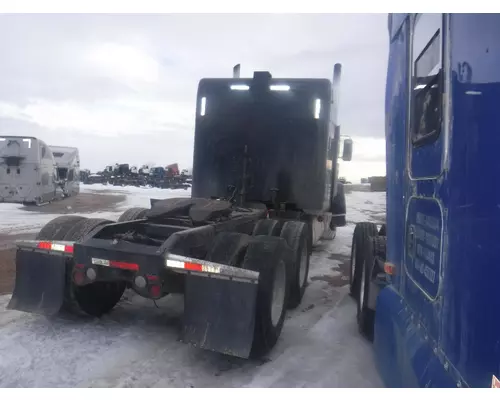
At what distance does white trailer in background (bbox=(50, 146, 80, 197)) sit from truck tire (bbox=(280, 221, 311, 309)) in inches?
732

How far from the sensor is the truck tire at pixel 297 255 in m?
5.55

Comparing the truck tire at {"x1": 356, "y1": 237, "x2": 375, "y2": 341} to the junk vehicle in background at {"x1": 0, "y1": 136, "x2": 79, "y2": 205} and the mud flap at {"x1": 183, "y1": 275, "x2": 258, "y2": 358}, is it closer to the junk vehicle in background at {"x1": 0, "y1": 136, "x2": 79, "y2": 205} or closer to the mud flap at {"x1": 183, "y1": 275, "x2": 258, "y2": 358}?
the mud flap at {"x1": 183, "y1": 275, "x2": 258, "y2": 358}

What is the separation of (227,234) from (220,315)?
1063 millimetres

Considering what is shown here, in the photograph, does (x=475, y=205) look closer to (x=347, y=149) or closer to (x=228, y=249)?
(x=228, y=249)

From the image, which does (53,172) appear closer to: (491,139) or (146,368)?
(146,368)

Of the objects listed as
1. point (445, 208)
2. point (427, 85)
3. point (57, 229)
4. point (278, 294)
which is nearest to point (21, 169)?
point (57, 229)

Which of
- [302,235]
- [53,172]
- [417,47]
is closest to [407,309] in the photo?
[417,47]

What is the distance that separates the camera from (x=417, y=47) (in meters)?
2.82

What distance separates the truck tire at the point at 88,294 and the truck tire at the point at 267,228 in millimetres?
1994

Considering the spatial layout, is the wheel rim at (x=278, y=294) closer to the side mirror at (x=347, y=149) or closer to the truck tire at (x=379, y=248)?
the truck tire at (x=379, y=248)

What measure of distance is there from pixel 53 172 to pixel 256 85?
1507 centimetres

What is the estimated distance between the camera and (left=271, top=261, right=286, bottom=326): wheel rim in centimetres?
407

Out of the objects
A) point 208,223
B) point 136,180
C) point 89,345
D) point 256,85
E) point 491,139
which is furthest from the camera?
point 136,180

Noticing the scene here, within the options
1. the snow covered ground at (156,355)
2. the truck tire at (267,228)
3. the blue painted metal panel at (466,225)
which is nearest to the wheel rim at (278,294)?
the snow covered ground at (156,355)
